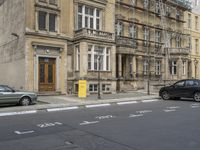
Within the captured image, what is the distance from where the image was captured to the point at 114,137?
8.47 m

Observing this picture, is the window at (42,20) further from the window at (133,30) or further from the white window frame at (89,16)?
the window at (133,30)

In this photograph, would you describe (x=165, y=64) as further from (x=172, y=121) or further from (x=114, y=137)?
(x=114, y=137)

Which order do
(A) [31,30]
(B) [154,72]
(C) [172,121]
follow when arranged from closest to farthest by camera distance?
(C) [172,121], (A) [31,30], (B) [154,72]

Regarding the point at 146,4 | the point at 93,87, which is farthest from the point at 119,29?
the point at 93,87

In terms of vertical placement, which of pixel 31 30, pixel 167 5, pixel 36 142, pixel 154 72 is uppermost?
pixel 167 5

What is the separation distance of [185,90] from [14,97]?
38.7 ft

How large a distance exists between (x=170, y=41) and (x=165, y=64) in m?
3.71

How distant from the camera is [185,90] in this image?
68.4 ft

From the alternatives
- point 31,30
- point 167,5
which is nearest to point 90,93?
point 31,30

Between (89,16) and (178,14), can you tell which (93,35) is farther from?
(178,14)

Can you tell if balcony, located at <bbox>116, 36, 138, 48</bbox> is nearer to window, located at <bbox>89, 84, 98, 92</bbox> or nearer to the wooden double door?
window, located at <bbox>89, 84, 98, 92</bbox>

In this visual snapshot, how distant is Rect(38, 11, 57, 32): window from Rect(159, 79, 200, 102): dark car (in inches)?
422

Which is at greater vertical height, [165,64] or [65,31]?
[65,31]

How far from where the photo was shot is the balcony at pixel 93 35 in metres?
24.5
